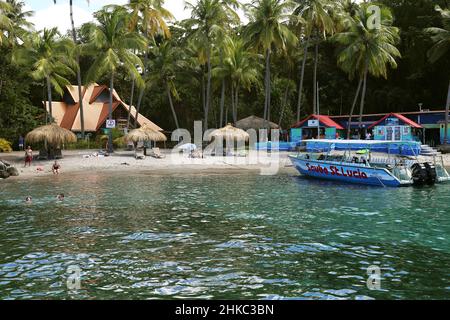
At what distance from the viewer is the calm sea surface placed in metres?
9.32

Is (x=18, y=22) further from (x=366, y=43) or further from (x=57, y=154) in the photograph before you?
(x=366, y=43)

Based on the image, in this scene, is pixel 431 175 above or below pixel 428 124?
below

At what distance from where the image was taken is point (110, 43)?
40781 mm

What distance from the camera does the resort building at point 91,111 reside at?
5309 cm

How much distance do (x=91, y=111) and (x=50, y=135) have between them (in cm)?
1950

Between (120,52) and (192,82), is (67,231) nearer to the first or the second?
(120,52)

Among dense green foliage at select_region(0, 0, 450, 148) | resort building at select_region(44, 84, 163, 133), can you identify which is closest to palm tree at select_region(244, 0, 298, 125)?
dense green foliage at select_region(0, 0, 450, 148)

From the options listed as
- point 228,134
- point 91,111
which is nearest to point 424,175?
point 228,134

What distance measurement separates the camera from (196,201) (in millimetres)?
20406

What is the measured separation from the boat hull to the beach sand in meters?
3.81

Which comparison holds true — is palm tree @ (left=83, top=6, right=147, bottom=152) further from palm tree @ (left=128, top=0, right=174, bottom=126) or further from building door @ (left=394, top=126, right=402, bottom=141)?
building door @ (left=394, top=126, right=402, bottom=141)

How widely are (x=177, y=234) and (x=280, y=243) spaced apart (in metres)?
3.21

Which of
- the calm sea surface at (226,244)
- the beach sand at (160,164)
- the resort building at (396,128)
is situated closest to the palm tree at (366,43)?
the resort building at (396,128)
